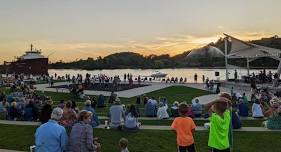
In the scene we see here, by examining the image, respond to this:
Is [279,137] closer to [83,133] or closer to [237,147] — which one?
[237,147]

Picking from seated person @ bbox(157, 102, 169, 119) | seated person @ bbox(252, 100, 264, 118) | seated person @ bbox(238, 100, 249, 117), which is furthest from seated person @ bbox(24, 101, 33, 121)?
seated person @ bbox(252, 100, 264, 118)

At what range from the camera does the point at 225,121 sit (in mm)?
7617

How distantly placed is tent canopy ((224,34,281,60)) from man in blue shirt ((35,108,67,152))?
43590 mm

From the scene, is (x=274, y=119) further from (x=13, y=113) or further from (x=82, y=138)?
(x=13, y=113)

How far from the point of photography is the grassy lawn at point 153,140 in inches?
→ 575

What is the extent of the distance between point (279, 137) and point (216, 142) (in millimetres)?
9600

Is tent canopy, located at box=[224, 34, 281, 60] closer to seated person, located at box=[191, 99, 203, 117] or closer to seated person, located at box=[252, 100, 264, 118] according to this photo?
seated person, located at box=[252, 100, 264, 118]

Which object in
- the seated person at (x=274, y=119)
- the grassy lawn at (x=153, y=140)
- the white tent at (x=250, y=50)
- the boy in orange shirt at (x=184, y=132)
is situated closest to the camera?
the boy in orange shirt at (x=184, y=132)

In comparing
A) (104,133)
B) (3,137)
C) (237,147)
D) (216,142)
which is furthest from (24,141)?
(216,142)

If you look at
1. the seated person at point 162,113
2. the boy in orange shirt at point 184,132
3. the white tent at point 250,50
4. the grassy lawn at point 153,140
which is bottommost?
the grassy lawn at point 153,140

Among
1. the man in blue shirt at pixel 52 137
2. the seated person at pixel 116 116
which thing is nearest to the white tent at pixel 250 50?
the seated person at pixel 116 116

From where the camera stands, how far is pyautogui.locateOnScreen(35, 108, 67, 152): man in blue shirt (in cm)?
769

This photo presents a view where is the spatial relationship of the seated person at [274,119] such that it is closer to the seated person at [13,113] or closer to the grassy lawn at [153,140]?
the grassy lawn at [153,140]

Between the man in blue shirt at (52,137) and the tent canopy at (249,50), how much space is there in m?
43.6
